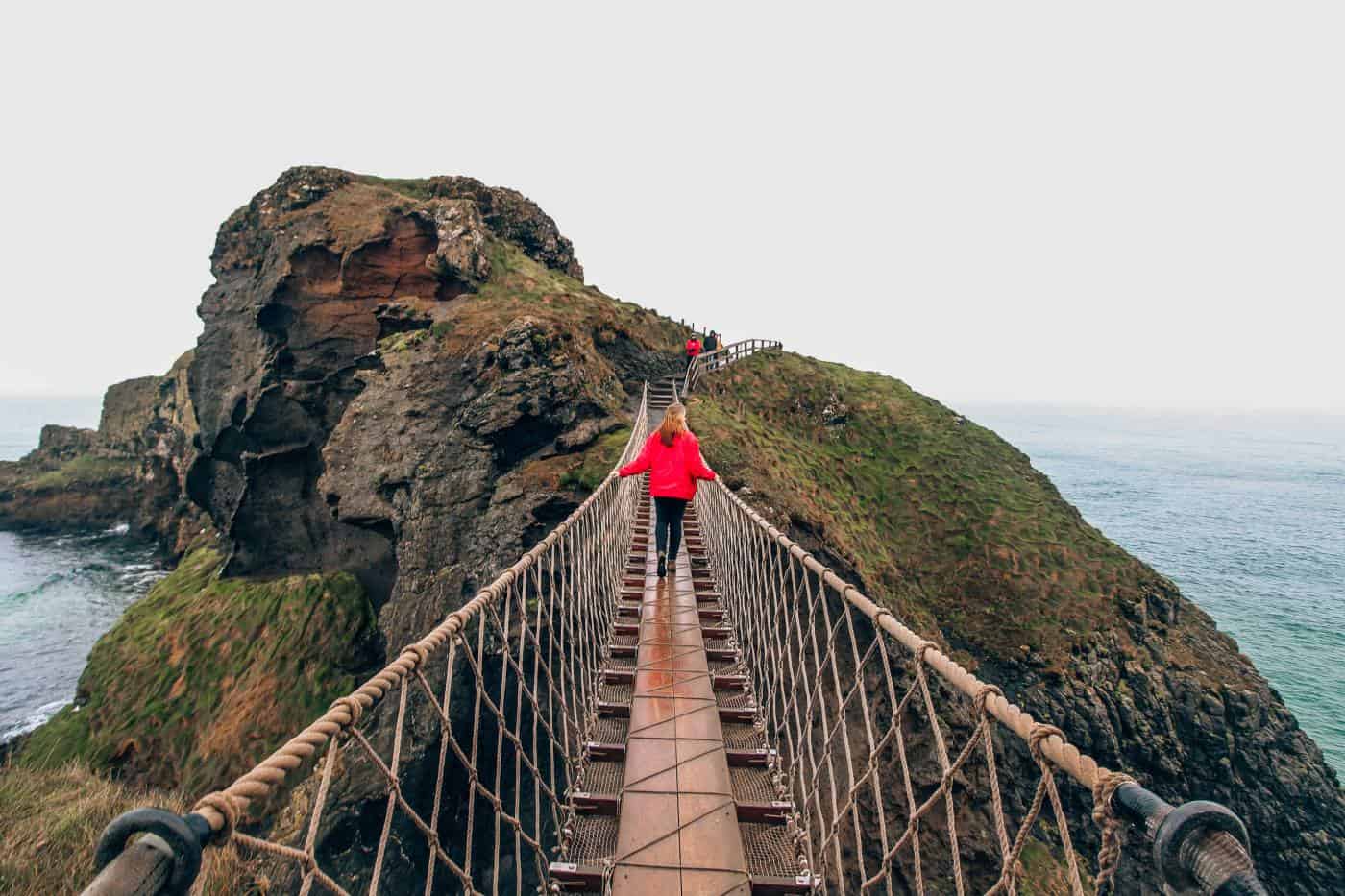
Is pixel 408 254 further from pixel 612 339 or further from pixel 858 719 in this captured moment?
pixel 858 719

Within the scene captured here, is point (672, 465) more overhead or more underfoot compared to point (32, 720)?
more overhead

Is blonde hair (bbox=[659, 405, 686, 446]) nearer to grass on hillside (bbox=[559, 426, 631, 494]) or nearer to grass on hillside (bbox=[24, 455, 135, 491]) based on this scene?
grass on hillside (bbox=[559, 426, 631, 494])

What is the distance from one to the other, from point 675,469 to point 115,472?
52484 mm

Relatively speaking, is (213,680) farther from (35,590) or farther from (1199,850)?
(35,590)

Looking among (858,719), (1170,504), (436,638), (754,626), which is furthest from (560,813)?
(1170,504)

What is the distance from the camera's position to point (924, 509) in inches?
661

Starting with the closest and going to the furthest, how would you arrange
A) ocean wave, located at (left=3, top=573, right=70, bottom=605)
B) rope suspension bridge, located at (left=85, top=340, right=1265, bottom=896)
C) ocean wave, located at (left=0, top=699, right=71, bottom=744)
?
rope suspension bridge, located at (left=85, top=340, right=1265, bottom=896) → ocean wave, located at (left=0, top=699, right=71, bottom=744) → ocean wave, located at (left=3, top=573, right=70, bottom=605)

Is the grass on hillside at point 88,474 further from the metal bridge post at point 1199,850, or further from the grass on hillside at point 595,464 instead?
the metal bridge post at point 1199,850

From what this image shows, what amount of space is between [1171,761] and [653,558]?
1366 centimetres

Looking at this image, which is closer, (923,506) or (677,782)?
(677,782)

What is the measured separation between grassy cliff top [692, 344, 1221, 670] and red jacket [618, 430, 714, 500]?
630 cm

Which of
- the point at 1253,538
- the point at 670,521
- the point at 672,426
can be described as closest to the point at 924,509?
the point at 670,521

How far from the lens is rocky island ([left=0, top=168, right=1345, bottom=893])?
1112cm

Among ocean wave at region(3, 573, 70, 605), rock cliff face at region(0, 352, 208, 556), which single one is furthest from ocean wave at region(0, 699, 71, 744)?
rock cliff face at region(0, 352, 208, 556)
